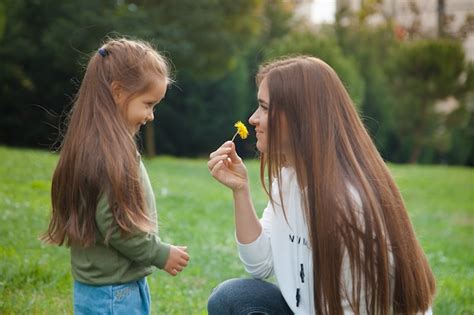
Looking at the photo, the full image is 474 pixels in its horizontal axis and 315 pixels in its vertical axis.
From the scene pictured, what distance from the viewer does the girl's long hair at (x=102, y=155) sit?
8.23ft

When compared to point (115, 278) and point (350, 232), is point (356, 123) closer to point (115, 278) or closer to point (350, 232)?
point (350, 232)

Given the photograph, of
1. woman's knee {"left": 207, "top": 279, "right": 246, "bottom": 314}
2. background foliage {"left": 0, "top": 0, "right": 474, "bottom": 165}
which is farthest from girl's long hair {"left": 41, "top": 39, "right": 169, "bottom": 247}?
background foliage {"left": 0, "top": 0, "right": 474, "bottom": 165}

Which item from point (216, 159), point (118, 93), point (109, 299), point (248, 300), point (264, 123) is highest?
point (118, 93)

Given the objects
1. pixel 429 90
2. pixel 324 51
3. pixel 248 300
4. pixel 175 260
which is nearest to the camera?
pixel 175 260

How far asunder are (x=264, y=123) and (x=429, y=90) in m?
22.4

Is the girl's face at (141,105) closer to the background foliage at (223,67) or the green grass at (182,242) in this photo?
the green grass at (182,242)

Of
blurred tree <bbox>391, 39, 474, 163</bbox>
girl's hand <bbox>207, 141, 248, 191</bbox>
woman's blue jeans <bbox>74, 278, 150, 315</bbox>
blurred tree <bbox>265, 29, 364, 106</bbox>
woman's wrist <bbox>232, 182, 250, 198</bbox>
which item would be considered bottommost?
blurred tree <bbox>391, 39, 474, 163</bbox>

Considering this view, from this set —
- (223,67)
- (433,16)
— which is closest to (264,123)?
(223,67)

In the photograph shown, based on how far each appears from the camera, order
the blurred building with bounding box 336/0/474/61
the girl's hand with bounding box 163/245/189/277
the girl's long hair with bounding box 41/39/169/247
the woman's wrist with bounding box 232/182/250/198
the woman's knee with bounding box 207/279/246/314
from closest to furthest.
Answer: the girl's long hair with bounding box 41/39/169/247
the girl's hand with bounding box 163/245/189/277
the woman's wrist with bounding box 232/182/250/198
the woman's knee with bounding box 207/279/246/314
the blurred building with bounding box 336/0/474/61

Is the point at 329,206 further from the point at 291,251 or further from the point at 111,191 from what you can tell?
the point at 111,191

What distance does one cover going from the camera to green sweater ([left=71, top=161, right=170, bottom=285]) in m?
2.53

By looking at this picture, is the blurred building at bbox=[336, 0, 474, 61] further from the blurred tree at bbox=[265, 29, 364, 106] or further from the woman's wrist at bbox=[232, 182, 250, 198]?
the woman's wrist at bbox=[232, 182, 250, 198]

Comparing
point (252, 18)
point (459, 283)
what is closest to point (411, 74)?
point (252, 18)

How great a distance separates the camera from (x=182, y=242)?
19.4 feet
